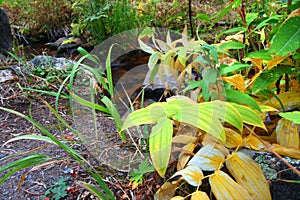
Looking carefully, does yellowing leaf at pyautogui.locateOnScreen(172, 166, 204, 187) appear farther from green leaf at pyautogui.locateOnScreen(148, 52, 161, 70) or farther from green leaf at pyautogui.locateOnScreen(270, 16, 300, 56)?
green leaf at pyautogui.locateOnScreen(148, 52, 161, 70)

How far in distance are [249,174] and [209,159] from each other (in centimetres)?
9

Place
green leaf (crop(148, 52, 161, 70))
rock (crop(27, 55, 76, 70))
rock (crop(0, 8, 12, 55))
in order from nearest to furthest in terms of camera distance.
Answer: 1. green leaf (crop(148, 52, 161, 70))
2. rock (crop(27, 55, 76, 70))
3. rock (crop(0, 8, 12, 55))

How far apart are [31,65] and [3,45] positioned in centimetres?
45

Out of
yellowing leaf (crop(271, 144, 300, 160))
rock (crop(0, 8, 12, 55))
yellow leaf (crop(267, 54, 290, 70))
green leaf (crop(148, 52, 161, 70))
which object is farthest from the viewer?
rock (crop(0, 8, 12, 55))

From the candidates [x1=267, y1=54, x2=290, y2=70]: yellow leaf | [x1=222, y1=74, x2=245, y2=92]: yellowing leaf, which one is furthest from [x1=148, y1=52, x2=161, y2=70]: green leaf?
[x1=267, y1=54, x2=290, y2=70]: yellow leaf

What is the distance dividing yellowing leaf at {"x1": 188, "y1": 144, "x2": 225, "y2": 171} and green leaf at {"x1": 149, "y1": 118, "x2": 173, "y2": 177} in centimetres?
10

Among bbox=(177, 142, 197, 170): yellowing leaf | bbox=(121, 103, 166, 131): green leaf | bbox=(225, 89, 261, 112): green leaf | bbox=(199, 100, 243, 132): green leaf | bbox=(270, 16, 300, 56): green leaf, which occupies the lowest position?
bbox=(177, 142, 197, 170): yellowing leaf

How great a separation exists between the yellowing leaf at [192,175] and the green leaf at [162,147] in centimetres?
6

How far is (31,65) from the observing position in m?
1.96

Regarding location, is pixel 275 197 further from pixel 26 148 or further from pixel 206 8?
pixel 206 8

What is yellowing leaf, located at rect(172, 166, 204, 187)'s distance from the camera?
0.60 meters

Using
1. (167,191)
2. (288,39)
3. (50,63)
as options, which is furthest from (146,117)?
(50,63)

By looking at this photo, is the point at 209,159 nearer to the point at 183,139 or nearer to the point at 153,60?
the point at 183,139

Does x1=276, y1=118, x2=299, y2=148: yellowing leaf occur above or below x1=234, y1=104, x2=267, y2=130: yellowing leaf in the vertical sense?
below
